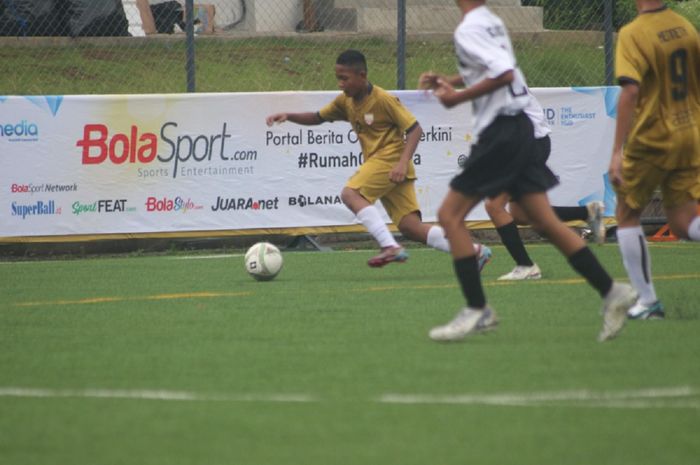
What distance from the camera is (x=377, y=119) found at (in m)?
12.1

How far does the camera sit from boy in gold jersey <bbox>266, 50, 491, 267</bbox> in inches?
467

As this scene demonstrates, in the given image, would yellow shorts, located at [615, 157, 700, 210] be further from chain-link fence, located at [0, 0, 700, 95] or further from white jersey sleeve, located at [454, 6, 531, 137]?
chain-link fence, located at [0, 0, 700, 95]

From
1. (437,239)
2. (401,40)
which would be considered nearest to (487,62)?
(437,239)

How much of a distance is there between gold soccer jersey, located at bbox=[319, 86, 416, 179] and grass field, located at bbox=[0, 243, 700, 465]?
1468mm

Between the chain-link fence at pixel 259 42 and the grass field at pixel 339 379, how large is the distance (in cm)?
643

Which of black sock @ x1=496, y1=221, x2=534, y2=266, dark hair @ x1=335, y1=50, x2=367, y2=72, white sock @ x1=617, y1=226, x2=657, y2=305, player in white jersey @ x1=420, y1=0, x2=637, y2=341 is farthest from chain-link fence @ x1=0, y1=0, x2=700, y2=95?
player in white jersey @ x1=420, y1=0, x2=637, y2=341

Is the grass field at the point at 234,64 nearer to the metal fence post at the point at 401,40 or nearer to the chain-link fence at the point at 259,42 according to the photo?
the chain-link fence at the point at 259,42

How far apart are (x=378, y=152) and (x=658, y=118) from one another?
4.24 m

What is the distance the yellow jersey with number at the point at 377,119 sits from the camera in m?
12.0

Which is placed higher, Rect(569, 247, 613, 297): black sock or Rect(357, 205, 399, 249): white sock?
Rect(569, 247, 613, 297): black sock

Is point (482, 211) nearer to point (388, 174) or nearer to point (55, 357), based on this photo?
point (388, 174)

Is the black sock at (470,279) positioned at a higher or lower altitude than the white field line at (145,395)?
higher

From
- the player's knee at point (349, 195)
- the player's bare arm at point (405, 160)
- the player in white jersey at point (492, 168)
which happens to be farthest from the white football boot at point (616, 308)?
the player's knee at point (349, 195)

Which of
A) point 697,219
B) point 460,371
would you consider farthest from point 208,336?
point 697,219
